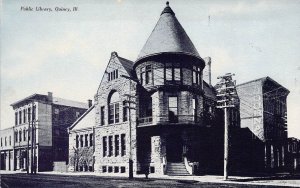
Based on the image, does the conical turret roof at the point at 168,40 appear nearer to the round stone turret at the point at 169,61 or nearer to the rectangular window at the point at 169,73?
the round stone turret at the point at 169,61

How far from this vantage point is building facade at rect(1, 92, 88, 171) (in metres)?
42.5

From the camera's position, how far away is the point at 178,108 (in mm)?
27047

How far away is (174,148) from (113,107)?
281 inches

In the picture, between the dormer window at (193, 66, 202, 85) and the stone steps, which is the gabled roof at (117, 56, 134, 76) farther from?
the stone steps

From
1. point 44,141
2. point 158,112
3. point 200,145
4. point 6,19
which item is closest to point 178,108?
point 158,112

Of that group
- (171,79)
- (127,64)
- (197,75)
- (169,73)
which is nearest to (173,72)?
(169,73)

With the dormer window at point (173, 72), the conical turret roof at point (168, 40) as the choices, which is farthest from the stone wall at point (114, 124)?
the dormer window at point (173, 72)

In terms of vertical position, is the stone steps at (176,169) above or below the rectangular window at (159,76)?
below

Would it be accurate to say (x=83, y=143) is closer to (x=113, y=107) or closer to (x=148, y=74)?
(x=113, y=107)

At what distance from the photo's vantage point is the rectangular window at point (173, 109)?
88.1 feet

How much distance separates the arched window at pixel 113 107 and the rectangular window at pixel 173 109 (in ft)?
17.2

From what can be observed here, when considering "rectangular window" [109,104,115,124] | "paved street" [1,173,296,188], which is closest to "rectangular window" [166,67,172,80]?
"rectangular window" [109,104,115,124]

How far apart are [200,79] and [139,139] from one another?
7.29 meters

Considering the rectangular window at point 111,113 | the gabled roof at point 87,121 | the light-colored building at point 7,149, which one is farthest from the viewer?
the light-colored building at point 7,149
